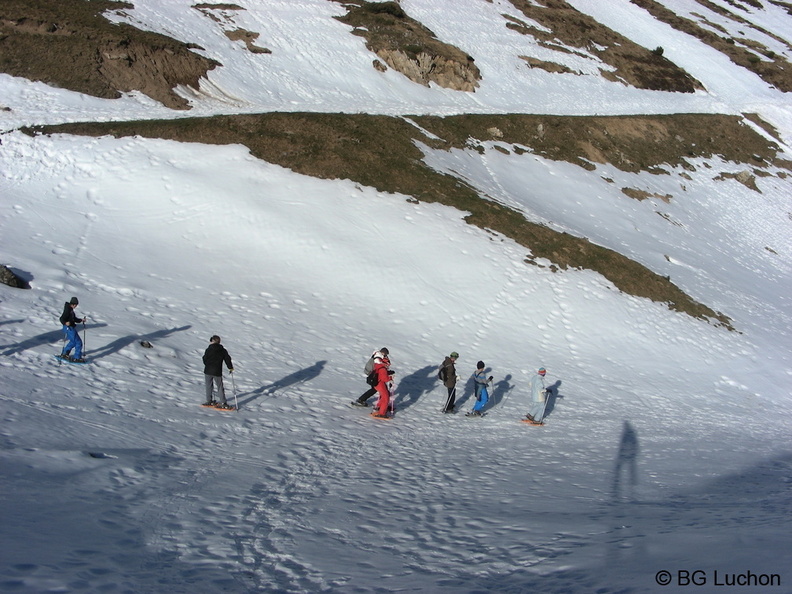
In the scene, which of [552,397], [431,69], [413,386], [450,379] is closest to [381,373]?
[450,379]

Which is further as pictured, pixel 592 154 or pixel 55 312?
pixel 592 154

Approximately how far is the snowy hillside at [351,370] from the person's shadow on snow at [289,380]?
0.09m

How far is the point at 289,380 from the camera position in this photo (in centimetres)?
1550

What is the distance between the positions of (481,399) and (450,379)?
3.33 feet

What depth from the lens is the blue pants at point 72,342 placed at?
44.4 feet

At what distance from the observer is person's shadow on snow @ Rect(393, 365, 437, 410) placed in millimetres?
16312

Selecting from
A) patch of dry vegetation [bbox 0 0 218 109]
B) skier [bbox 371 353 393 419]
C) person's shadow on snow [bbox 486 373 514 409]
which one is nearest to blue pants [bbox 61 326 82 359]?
skier [bbox 371 353 393 419]

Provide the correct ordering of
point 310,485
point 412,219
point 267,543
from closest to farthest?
point 267,543, point 310,485, point 412,219

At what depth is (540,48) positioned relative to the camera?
197 ft

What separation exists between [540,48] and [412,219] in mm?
41165

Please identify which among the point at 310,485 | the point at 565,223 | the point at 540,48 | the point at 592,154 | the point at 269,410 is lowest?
the point at 269,410

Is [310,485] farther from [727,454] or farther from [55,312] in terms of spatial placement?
[727,454]

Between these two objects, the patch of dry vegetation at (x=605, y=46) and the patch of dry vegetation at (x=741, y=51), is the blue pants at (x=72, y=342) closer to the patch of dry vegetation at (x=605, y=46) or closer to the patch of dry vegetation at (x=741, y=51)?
the patch of dry vegetation at (x=605, y=46)

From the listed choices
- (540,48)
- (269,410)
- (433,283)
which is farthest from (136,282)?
(540,48)
